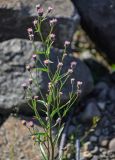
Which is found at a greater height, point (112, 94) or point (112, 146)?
point (112, 94)

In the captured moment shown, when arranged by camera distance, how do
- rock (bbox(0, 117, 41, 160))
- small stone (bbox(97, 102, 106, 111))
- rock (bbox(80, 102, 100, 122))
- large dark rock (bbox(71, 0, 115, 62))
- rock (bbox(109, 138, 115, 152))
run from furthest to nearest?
large dark rock (bbox(71, 0, 115, 62)), small stone (bbox(97, 102, 106, 111)), rock (bbox(80, 102, 100, 122)), rock (bbox(109, 138, 115, 152)), rock (bbox(0, 117, 41, 160))

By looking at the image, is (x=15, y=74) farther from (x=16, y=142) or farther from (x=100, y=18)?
(x=100, y=18)

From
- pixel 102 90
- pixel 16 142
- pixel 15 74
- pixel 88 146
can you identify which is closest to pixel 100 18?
pixel 102 90

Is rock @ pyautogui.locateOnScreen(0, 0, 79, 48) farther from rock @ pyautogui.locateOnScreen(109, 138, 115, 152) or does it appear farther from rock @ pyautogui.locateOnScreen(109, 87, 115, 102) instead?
rock @ pyautogui.locateOnScreen(109, 138, 115, 152)

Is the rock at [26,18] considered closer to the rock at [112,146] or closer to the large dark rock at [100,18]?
the large dark rock at [100,18]

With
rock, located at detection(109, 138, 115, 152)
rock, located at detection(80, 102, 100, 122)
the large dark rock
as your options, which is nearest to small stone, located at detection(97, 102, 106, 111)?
rock, located at detection(80, 102, 100, 122)
